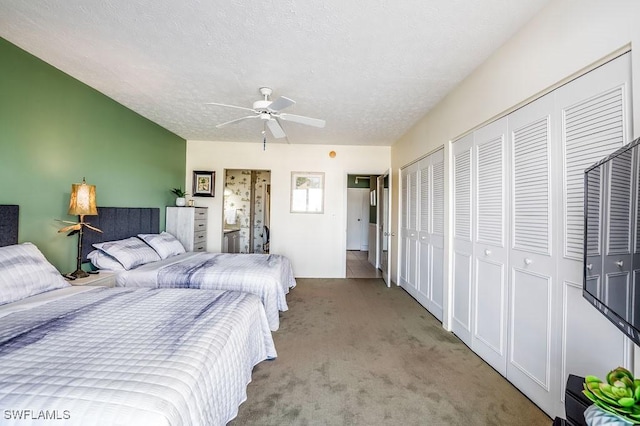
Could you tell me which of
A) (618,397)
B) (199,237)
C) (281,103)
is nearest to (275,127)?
(281,103)

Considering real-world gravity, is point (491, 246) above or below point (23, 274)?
above

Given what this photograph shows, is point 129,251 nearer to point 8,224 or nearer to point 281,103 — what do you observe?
point 8,224

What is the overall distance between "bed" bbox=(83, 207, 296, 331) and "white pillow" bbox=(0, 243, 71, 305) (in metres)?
0.68

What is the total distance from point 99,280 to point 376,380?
2608 mm

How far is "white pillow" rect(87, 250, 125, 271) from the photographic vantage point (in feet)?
9.13

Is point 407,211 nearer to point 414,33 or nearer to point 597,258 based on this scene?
point 414,33

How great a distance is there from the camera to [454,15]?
1.75 metres

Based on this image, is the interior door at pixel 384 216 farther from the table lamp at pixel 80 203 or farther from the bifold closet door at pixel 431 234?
the table lamp at pixel 80 203

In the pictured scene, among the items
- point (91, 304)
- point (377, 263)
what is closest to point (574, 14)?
point (91, 304)

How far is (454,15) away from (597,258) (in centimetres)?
166

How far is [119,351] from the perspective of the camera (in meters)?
1.16

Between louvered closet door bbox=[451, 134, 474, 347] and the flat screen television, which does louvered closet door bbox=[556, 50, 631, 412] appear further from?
louvered closet door bbox=[451, 134, 474, 347]

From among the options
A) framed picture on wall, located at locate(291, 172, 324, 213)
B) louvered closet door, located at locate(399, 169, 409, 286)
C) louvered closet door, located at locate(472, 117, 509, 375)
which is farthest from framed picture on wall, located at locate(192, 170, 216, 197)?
louvered closet door, located at locate(472, 117, 509, 375)

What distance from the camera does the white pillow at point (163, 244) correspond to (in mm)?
3404
